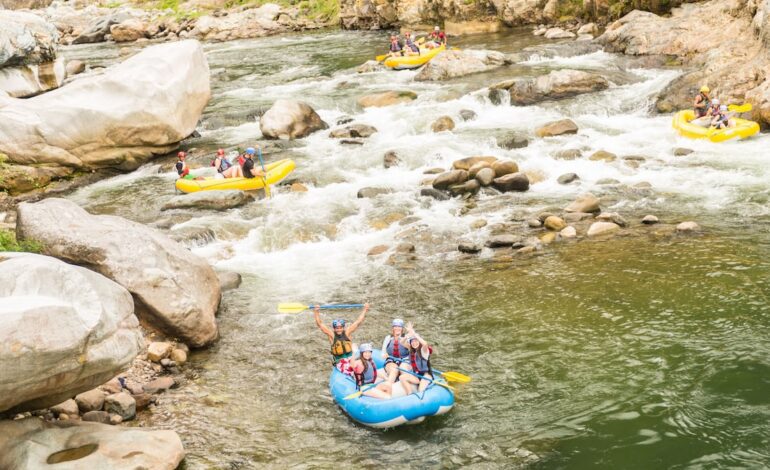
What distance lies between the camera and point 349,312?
1168 cm

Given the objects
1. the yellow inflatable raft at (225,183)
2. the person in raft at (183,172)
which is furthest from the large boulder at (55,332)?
the person in raft at (183,172)

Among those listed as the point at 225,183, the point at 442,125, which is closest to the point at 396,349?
the point at 225,183

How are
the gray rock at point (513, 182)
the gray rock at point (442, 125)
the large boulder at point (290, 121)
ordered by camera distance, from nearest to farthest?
the gray rock at point (513, 182), the gray rock at point (442, 125), the large boulder at point (290, 121)

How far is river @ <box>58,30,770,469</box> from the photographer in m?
8.12

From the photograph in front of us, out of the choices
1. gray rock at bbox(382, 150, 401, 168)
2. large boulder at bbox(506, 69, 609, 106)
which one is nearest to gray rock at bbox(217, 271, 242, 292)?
gray rock at bbox(382, 150, 401, 168)

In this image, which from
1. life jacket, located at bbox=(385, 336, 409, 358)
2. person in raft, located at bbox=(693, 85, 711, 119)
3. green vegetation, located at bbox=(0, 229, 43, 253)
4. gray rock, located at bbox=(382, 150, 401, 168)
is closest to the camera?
life jacket, located at bbox=(385, 336, 409, 358)

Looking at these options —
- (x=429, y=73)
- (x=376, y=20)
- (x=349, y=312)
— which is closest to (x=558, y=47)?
(x=429, y=73)

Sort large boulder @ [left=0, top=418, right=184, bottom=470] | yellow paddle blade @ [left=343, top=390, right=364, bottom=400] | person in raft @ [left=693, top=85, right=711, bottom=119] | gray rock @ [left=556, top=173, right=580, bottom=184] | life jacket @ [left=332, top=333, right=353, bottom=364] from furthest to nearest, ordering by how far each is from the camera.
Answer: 1. person in raft @ [left=693, top=85, right=711, bottom=119]
2. gray rock @ [left=556, top=173, right=580, bottom=184]
3. life jacket @ [left=332, top=333, right=353, bottom=364]
4. yellow paddle blade @ [left=343, top=390, right=364, bottom=400]
5. large boulder @ [left=0, top=418, right=184, bottom=470]

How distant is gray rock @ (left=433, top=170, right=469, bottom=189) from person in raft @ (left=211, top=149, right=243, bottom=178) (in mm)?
4761

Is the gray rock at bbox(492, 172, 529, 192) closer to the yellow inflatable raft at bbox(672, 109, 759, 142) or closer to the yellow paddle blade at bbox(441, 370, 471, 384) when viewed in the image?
the yellow inflatable raft at bbox(672, 109, 759, 142)

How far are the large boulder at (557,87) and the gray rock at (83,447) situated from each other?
1669 centimetres

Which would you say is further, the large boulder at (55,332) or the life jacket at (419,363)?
the life jacket at (419,363)

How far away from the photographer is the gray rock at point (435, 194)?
16062 mm

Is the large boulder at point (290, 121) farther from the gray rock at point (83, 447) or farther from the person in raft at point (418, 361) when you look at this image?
the gray rock at point (83, 447)
